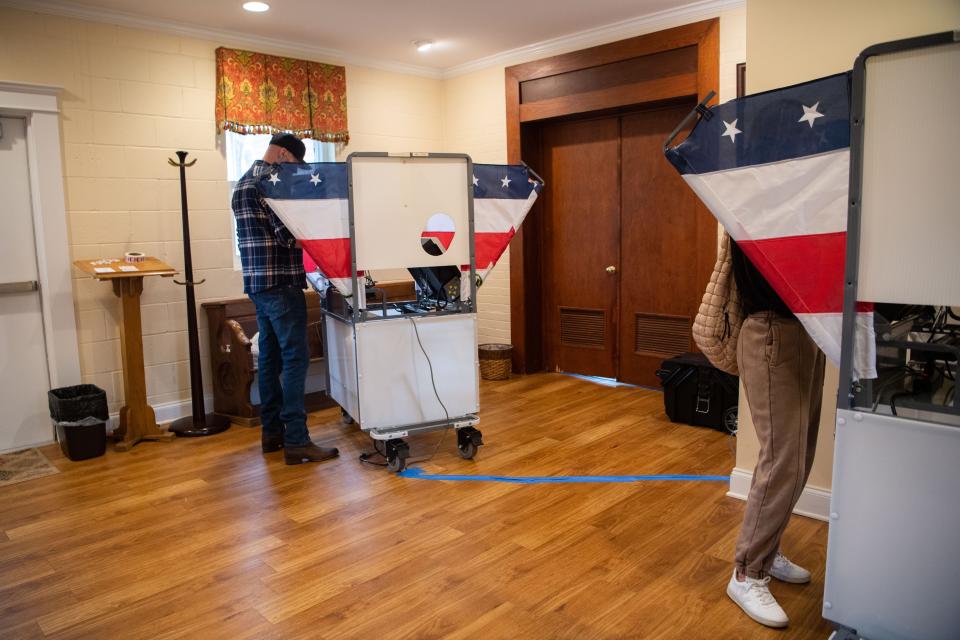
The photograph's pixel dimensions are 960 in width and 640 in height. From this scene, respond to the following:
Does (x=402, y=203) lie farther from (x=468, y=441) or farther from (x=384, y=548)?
(x=384, y=548)

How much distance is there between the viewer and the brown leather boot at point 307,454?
11.8 ft

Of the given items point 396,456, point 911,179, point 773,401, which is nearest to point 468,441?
point 396,456

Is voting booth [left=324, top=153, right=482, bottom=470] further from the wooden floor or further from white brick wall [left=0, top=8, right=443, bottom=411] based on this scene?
white brick wall [left=0, top=8, right=443, bottom=411]

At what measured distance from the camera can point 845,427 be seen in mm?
1654

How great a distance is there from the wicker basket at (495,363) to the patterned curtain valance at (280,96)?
2021mm

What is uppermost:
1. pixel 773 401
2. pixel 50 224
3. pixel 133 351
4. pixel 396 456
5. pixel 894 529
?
pixel 50 224

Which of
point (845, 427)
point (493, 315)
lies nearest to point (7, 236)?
point (493, 315)

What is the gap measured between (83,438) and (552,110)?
384 centimetres

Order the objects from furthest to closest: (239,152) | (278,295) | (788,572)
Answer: (239,152)
(278,295)
(788,572)

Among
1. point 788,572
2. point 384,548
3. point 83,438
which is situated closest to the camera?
point 788,572

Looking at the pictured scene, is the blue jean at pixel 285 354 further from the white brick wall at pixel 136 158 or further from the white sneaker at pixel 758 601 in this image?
the white sneaker at pixel 758 601

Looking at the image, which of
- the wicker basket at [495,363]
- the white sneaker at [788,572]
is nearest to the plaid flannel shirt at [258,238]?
the wicker basket at [495,363]

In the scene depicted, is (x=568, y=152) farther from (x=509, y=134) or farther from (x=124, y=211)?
(x=124, y=211)

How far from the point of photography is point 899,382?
5.64 feet
